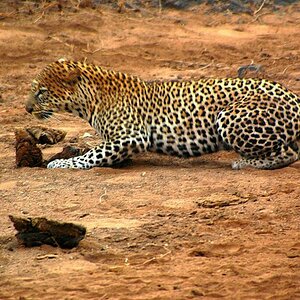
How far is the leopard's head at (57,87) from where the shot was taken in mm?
11312

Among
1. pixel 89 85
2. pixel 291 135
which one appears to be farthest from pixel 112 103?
pixel 291 135

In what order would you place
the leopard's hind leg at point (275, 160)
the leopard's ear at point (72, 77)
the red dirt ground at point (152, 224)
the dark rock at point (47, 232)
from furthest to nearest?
1. the leopard's ear at point (72, 77)
2. the leopard's hind leg at point (275, 160)
3. the dark rock at point (47, 232)
4. the red dirt ground at point (152, 224)

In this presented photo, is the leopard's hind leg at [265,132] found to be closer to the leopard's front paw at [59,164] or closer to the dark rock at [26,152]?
the leopard's front paw at [59,164]

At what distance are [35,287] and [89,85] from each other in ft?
15.4

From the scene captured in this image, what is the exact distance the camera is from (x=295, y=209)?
884 centimetres

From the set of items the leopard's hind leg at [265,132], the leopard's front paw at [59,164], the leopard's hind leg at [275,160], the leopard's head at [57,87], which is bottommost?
the leopard's front paw at [59,164]

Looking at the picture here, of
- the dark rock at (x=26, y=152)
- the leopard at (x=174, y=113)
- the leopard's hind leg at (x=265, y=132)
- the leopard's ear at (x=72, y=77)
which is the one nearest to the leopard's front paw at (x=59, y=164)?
the leopard at (x=174, y=113)

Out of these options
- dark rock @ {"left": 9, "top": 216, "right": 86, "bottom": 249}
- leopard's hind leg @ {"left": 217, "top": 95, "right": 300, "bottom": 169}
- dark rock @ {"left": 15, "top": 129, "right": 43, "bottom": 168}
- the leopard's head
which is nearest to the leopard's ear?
the leopard's head

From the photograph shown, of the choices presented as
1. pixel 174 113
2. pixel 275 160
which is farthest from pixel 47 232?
pixel 174 113

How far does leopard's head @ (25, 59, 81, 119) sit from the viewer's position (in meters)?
11.3

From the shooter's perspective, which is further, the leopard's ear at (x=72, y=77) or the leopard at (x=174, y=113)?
the leopard's ear at (x=72, y=77)

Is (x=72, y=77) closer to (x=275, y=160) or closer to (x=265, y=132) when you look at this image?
(x=265, y=132)

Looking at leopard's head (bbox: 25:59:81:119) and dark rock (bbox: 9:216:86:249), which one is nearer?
dark rock (bbox: 9:216:86:249)

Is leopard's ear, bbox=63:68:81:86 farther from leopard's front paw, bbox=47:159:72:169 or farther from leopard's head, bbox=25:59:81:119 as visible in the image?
leopard's front paw, bbox=47:159:72:169
